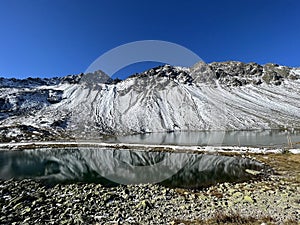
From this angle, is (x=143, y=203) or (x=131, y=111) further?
(x=131, y=111)

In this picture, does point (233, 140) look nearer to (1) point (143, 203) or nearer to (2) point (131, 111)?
(1) point (143, 203)

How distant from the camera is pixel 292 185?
2278 centimetres

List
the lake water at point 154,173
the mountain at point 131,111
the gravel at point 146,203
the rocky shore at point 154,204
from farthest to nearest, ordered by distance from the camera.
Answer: the mountain at point 131,111 < the lake water at point 154,173 < the gravel at point 146,203 < the rocky shore at point 154,204

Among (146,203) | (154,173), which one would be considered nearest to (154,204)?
(146,203)

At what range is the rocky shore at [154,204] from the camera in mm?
15359

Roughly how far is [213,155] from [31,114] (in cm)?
13472

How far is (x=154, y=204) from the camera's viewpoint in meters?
18.9

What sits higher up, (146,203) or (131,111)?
(131,111)

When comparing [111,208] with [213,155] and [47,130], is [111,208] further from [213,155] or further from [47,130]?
[47,130]

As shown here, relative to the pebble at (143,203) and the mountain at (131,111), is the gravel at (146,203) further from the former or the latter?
the mountain at (131,111)

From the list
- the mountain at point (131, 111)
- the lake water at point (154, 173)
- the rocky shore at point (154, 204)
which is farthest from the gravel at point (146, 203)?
the mountain at point (131, 111)

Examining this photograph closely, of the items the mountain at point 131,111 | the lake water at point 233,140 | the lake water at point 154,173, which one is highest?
the mountain at point 131,111

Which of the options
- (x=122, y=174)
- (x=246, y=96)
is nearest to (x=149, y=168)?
(x=122, y=174)

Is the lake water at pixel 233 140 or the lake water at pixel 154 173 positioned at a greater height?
the lake water at pixel 233 140
